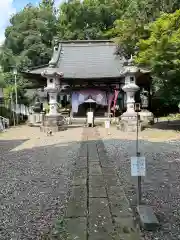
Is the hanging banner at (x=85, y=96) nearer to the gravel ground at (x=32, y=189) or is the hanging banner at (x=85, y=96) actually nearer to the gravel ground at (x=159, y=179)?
the gravel ground at (x=159, y=179)

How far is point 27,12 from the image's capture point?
38000 mm

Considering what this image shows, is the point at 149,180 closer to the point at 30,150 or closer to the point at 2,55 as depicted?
the point at 30,150

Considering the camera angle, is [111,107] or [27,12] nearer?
[111,107]

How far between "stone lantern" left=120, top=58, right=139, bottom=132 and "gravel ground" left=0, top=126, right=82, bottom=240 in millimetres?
6398

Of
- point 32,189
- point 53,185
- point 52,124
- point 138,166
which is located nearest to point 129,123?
point 52,124

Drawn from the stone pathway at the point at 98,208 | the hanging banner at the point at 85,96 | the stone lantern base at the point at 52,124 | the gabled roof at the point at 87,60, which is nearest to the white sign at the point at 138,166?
the stone pathway at the point at 98,208

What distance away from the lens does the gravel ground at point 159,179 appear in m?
3.88

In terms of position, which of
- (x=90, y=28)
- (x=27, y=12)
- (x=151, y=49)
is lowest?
(x=151, y=49)

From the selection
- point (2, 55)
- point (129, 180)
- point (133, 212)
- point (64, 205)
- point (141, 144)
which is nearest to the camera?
point (133, 212)

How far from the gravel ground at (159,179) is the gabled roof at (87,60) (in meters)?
10.9

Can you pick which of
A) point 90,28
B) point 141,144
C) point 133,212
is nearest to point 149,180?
point 133,212

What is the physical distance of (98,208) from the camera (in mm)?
4328

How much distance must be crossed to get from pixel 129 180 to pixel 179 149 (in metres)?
4.21

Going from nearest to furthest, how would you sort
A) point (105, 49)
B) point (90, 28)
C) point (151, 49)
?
point (151, 49), point (105, 49), point (90, 28)
